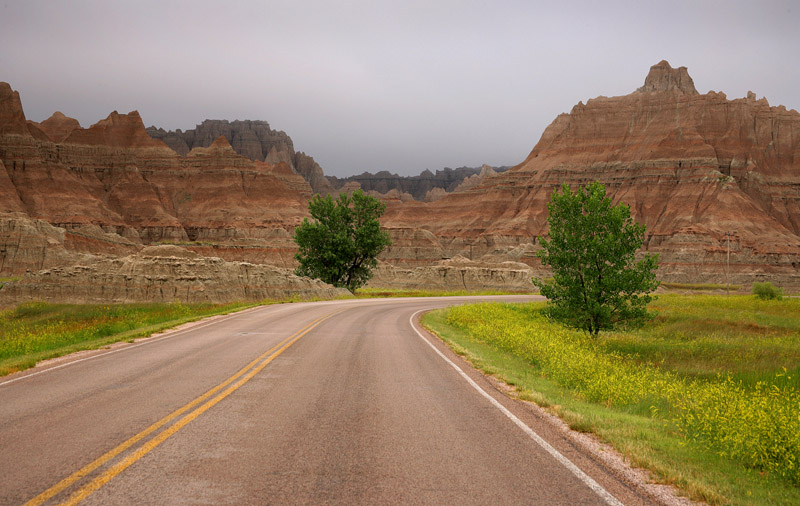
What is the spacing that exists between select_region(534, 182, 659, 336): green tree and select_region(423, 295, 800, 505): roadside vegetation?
1.60m

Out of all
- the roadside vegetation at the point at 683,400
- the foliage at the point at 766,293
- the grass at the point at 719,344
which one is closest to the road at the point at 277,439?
the roadside vegetation at the point at 683,400

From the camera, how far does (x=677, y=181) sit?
13712 cm

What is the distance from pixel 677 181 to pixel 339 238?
393ft

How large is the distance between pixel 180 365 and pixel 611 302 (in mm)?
18052

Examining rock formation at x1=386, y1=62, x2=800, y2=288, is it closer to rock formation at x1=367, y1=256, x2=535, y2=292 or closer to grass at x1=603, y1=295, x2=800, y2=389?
rock formation at x1=367, y1=256, x2=535, y2=292

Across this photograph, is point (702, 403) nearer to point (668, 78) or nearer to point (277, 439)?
point (277, 439)

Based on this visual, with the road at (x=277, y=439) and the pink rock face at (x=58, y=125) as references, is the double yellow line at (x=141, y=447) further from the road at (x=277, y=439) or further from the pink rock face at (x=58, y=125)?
the pink rock face at (x=58, y=125)

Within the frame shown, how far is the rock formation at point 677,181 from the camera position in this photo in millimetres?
114812

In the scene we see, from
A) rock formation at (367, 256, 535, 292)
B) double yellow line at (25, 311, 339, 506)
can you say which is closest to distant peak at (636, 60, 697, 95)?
rock formation at (367, 256, 535, 292)

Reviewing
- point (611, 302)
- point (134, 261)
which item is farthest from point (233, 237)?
point (611, 302)

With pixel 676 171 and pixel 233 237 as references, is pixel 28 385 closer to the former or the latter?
pixel 233 237

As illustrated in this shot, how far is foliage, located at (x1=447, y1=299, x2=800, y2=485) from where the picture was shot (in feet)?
19.1

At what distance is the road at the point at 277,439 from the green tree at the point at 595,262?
41.6 feet

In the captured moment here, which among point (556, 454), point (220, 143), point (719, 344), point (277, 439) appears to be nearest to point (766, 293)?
point (719, 344)
